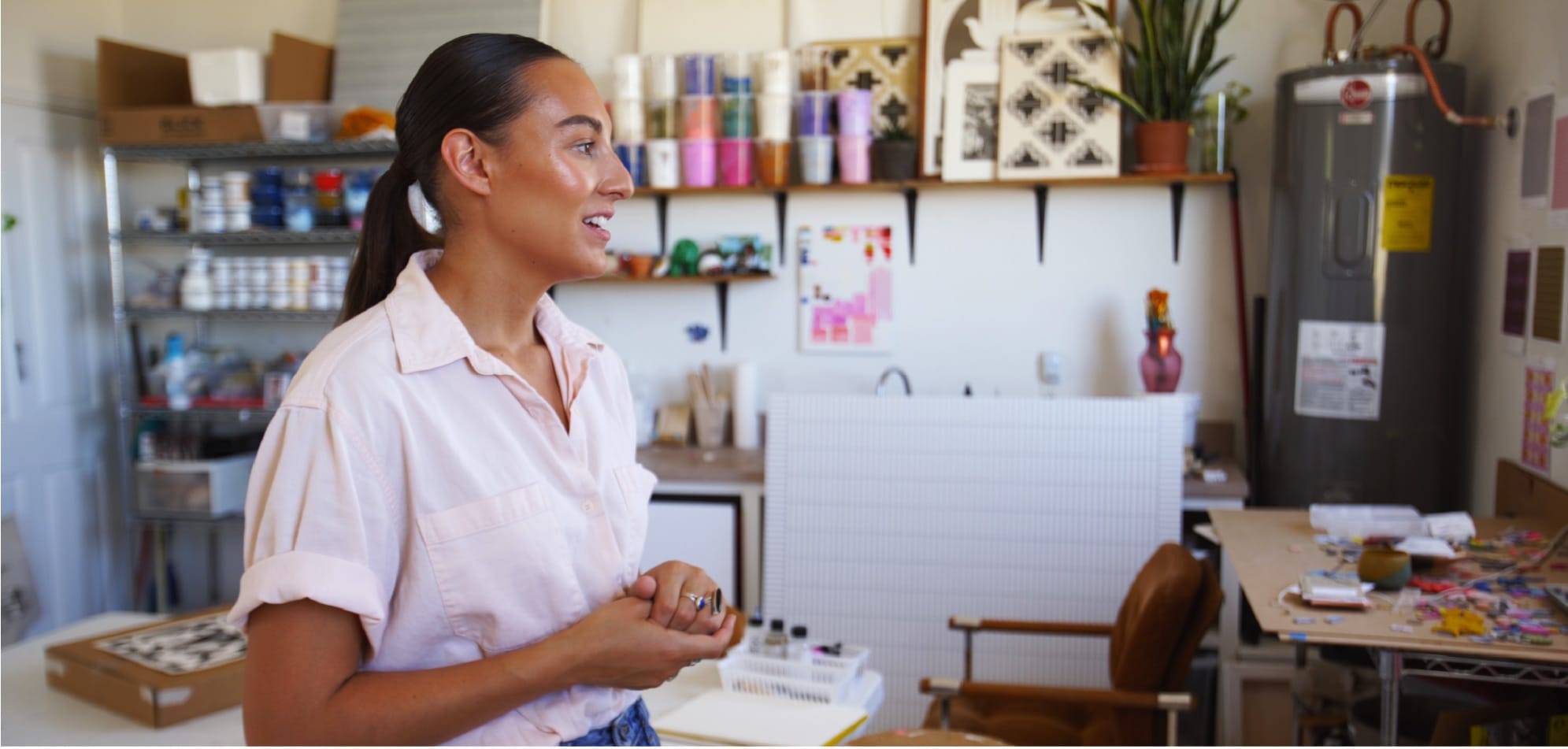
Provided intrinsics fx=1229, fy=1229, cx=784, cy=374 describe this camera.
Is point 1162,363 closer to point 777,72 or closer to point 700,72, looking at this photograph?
point 777,72

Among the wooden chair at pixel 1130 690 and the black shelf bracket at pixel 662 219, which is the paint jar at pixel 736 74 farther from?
the wooden chair at pixel 1130 690

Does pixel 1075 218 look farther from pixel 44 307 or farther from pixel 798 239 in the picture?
pixel 44 307

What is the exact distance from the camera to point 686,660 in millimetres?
1283

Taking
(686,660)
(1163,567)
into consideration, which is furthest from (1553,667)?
(686,660)

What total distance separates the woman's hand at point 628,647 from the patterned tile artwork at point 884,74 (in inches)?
126

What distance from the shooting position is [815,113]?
423cm

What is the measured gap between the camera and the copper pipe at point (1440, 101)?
3266 millimetres

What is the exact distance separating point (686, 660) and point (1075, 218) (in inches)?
126

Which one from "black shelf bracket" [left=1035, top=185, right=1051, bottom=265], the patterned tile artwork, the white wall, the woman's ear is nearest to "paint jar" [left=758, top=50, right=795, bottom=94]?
the patterned tile artwork

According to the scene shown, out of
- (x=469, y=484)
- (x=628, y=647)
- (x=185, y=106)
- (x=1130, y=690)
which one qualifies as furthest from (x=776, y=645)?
(x=185, y=106)

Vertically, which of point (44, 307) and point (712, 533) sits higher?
point (44, 307)

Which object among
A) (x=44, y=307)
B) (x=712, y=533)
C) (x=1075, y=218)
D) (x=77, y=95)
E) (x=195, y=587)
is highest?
(x=77, y=95)

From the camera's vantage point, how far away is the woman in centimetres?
110

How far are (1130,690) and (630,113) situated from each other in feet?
8.68
